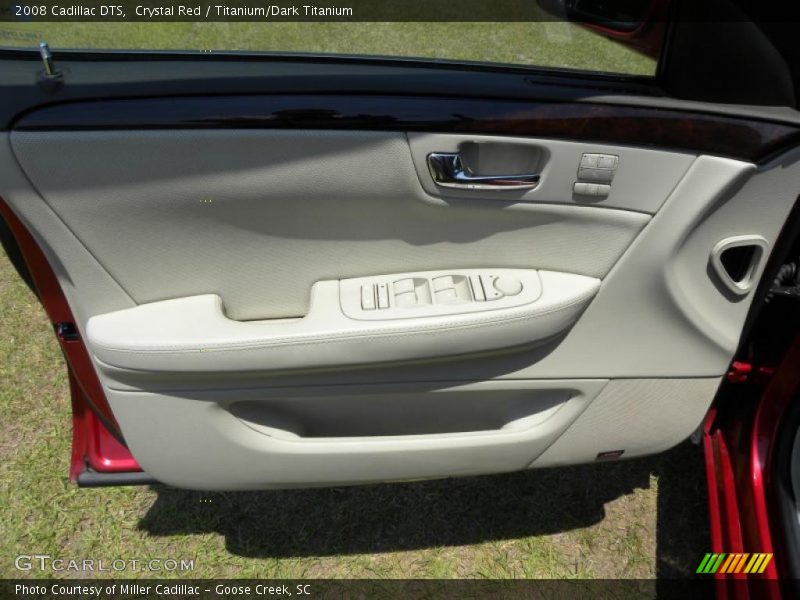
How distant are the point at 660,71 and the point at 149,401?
4.25 ft

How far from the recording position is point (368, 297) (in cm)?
133

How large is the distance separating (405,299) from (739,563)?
3.44ft

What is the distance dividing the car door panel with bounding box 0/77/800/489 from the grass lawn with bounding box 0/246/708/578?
40cm

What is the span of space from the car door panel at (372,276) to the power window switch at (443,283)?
0.12 feet

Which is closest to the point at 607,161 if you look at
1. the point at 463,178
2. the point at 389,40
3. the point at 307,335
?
the point at 463,178

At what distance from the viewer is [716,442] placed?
171 cm

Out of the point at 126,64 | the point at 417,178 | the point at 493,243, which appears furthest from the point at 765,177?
the point at 126,64

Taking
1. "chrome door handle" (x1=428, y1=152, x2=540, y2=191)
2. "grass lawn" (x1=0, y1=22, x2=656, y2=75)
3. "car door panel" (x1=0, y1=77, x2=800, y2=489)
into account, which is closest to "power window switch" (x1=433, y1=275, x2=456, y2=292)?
"car door panel" (x1=0, y1=77, x2=800, y2=489)

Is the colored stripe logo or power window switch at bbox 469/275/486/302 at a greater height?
power window switch at bbox 469/275/486/302

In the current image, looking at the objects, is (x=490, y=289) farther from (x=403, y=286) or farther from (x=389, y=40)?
(x=389, y=40)

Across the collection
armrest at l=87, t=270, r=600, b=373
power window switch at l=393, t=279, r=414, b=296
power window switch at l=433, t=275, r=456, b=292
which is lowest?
armrest at l=87, t=270, r=600, b=373

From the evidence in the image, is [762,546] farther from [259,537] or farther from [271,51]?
[271,51]

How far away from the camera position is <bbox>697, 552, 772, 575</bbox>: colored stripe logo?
1.44 meters

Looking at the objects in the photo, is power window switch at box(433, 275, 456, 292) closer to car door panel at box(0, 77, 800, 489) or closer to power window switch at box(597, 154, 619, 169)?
car door panel at box(0, 77, 800, 489)
